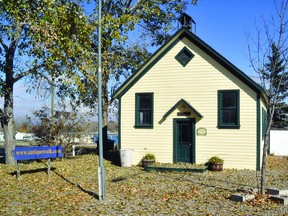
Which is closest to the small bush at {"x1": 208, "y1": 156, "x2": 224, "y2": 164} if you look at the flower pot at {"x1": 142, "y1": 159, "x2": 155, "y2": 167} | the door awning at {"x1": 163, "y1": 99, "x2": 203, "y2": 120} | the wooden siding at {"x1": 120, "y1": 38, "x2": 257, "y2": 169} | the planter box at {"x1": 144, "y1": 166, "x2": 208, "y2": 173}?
the planter box at {"x1": 144, "y1": 166, "x2": 208, "y2": 173}

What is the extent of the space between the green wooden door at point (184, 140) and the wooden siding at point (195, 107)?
0.28 metres

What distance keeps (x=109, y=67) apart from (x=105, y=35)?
8.53 ft

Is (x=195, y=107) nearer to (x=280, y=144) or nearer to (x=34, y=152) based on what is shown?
(x=34, y=152)

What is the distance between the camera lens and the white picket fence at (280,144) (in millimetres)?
29062

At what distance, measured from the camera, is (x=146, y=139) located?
2028cm

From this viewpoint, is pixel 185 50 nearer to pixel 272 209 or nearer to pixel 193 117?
pixel 193 117

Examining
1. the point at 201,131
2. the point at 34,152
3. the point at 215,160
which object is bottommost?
the point at 215,160

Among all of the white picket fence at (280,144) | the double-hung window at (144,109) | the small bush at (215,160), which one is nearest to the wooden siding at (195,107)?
the double-hung window at (144,109)

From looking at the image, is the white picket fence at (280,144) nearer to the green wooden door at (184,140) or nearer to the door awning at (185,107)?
the green wooden door at (184,140)

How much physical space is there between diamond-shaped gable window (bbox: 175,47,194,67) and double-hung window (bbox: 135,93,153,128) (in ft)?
8.49

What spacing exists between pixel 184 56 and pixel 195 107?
298 cm

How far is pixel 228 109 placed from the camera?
18750 millimetres

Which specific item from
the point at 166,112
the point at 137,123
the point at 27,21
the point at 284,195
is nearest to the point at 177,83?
the point at 166,112

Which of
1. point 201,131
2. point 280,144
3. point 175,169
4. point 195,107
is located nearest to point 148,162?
point 175,169
